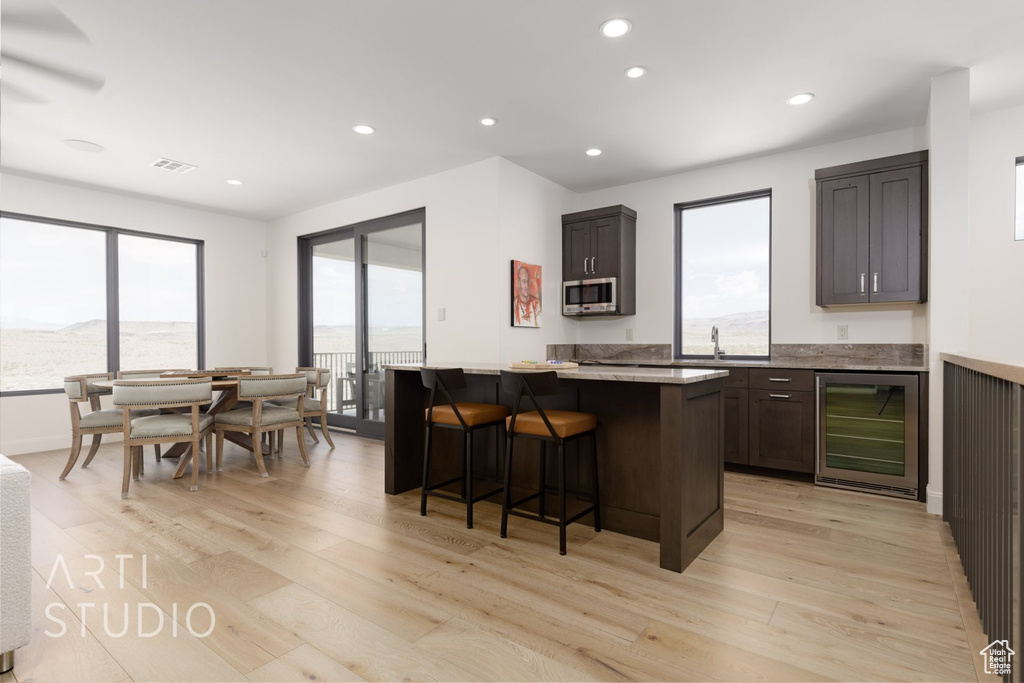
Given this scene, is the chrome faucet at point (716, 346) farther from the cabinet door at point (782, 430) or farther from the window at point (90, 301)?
the window at point (90, 301)

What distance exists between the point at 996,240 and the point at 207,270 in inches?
317

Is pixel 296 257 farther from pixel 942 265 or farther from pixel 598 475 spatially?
pixel 942 265

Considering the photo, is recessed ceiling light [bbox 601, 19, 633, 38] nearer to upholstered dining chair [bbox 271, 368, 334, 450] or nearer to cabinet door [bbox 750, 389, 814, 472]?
cabinet door [bbox 750, 389, 814, 472]

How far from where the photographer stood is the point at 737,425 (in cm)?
430

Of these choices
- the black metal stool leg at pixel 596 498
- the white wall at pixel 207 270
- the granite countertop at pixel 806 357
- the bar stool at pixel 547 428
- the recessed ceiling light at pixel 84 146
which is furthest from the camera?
the white wall at pixel 207 270

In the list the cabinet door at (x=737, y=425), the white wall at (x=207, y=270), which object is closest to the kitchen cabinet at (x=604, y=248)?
the cabinet door at (x=737, y=425)

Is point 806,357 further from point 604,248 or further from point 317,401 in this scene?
point 317,401

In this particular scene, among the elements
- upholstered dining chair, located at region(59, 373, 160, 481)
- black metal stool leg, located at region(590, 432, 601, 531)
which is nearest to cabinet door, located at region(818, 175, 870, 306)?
black metal stool leg, located at region(590, 432, 601, 531)

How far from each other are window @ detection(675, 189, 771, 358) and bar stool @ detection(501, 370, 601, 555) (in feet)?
8.87

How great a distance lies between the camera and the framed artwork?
4.84 m

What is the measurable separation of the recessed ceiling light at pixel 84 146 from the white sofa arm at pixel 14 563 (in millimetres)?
3806

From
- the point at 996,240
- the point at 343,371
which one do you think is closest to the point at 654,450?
the point at 996,240

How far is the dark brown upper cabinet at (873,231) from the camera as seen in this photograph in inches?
148

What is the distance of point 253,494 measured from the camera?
3.69 metres
